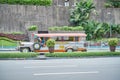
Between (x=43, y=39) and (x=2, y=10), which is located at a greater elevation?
(x=2, y=10)

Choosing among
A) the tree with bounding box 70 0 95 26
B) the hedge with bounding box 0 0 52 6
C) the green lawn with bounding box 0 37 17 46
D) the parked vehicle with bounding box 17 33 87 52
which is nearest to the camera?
the parked vehicle with bounding box 17 33 87 52

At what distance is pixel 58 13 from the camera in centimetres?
3291

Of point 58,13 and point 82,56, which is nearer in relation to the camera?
point 82,56

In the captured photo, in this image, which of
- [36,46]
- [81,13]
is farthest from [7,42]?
[81,13]

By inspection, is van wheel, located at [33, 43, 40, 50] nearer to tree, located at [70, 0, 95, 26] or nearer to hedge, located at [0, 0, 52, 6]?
hedge, located at [0, 0, 52, 6]

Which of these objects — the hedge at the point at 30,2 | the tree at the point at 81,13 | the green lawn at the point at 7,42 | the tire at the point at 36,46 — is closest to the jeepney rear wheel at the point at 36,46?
the tire at the point at 36,46

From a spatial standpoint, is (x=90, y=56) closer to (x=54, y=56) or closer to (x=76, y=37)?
(x=54, y=56)

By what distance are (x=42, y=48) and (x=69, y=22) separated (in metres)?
11.4

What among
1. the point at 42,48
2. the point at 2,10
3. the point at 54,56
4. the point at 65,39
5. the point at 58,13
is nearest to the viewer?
the point at 54,56

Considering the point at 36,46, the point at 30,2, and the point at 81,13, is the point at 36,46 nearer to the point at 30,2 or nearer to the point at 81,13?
the point at 30,2

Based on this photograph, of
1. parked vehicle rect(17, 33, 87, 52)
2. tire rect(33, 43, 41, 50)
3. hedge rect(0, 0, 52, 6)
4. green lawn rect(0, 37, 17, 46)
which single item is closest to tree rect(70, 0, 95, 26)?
hedge rect(0, 0, 52, 6)

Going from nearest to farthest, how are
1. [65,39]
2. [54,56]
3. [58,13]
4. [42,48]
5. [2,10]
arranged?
[54,56] → [42,48] → [65,39] → [2,10] → [58,13]

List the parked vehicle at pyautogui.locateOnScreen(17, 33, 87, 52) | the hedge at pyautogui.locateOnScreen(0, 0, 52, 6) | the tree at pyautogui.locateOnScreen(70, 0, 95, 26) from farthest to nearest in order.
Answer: the tree at pyautogui.locateOnScreen(70, 0, 95, 26), the hedge at pyautogui.locateOnScreen(0, 0, 52, 6), the parked vehicle at pyautogui.locateOnScreen(17, 33, 87, 52)

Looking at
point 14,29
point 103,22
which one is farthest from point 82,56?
point 103,22
